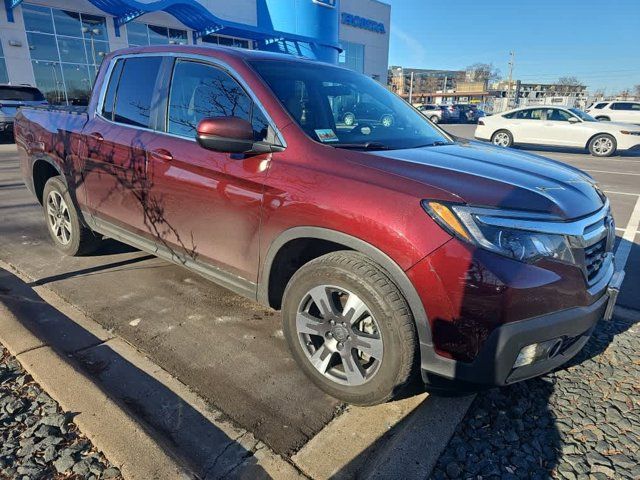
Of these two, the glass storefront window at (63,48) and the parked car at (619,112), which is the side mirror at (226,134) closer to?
the glass storefront window at (63,48)

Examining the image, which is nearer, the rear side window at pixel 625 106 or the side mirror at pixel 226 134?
the side mirror at pixel 226 134

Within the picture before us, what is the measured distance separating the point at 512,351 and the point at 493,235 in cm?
50

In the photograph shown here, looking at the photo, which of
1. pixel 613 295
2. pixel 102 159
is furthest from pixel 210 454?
pixel 102 159

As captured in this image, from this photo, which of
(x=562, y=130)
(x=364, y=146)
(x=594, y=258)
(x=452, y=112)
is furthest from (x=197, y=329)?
(x=452, y=112)

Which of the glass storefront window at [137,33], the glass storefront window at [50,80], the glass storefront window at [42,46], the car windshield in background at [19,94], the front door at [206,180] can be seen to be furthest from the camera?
the glass storefront window at [137,33]

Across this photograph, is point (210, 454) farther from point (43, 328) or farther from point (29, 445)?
point (43, 328)

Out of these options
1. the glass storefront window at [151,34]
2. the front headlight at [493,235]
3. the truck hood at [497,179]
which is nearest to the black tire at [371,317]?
the front headlight at [493,235]

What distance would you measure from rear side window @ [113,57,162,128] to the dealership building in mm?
15193

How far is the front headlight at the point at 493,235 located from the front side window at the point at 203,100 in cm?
121

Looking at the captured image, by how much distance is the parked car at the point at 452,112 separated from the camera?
37.8 m

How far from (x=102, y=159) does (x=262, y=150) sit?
179 centimetres

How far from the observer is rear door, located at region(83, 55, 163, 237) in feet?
10.9

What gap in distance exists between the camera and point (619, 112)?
20250 millimetres

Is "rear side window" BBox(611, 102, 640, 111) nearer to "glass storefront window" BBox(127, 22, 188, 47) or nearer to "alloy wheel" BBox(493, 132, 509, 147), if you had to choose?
"alloy wheel" BBox(493, 132, 509, 147)
